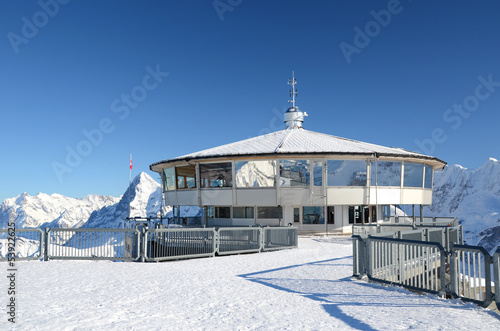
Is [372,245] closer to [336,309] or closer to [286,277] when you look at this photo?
[286,277]

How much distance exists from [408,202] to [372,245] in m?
20.5

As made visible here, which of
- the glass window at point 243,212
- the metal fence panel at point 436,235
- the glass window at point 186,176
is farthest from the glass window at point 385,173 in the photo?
the glass window at point 186,176

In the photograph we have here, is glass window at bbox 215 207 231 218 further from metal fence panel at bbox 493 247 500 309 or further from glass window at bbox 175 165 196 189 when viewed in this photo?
metal fence panel at bbox 493 247 500 309

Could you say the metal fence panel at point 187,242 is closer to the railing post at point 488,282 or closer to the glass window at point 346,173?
the railing post at point 488,282

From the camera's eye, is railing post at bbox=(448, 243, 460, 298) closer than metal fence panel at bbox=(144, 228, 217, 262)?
→ Yes

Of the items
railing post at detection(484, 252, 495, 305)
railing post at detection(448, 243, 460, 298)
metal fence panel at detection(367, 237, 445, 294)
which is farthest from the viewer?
metal fence panel at detection(367, 237, 445, 294)

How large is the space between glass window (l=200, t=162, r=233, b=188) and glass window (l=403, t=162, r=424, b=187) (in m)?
13.0

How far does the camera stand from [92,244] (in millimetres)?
15133

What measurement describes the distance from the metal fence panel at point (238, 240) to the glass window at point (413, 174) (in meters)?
16.1

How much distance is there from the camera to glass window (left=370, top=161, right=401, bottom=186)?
2762 centimetres

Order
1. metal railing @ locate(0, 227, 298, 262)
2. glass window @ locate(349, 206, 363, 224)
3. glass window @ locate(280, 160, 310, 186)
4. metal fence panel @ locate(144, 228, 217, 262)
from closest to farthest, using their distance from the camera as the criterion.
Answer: metal railing @ locate(0, 227, 298, 262), metal fence panel @ locate(144, 228, 217, 262), glass window @ locate(280, 160, 310, 186), glass window @ locate(349, 206, 363, 224)

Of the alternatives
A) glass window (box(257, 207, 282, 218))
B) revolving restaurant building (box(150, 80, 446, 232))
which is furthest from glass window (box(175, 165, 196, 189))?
glass window (box(257, 207, 282, 218))

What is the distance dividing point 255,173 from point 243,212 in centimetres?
336

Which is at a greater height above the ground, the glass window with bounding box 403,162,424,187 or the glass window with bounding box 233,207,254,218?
the glass window with bounding box 403,162,424,187
